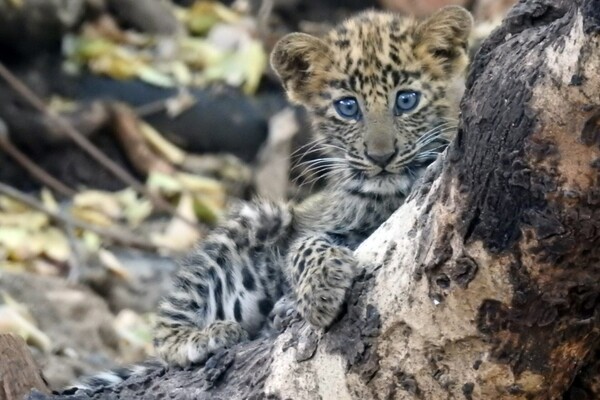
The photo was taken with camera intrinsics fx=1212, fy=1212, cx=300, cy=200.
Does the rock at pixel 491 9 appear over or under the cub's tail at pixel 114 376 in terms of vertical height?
over

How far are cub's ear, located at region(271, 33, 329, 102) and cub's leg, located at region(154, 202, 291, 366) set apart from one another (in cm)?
64

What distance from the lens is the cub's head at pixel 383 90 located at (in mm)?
5613

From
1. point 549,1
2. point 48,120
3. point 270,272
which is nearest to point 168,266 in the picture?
point 48,120

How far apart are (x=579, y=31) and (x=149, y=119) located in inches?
363

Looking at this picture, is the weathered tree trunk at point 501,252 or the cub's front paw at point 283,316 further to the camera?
the cub's front paw at point 283,316

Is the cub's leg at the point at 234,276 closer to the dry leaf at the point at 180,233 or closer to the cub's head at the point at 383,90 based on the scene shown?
the cub's head at the point at 383,90

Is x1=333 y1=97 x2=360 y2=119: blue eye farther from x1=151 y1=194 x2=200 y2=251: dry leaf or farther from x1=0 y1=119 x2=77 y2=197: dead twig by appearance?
x1=0 y1=119 x2=77 y2=197: dead twig

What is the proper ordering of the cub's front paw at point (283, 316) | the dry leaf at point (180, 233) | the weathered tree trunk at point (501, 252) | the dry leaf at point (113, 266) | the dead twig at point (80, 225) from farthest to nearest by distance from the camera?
the dry leaf at point (180, 233) < the dead twig at point (80, 225) < the dry leaf at point (113, 266) < the cub's front paw at point (283, 316) < the weathered tree trunk at point (501, 252)

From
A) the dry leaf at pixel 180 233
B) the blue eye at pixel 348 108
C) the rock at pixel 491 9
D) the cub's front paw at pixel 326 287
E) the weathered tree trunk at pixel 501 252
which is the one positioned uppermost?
the rock at pixel 491 9

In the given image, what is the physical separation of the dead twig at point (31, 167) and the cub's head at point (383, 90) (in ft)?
16.3

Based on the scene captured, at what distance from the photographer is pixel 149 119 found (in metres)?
12.1

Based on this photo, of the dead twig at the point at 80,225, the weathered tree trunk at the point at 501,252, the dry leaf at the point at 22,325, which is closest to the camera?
the weathered tree trunk at the point at 501,252

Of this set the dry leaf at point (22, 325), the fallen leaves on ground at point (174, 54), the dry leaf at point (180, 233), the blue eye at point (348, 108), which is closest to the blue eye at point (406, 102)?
the blue eye at point (348, 108)

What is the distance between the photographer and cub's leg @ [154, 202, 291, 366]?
19.6 feet
